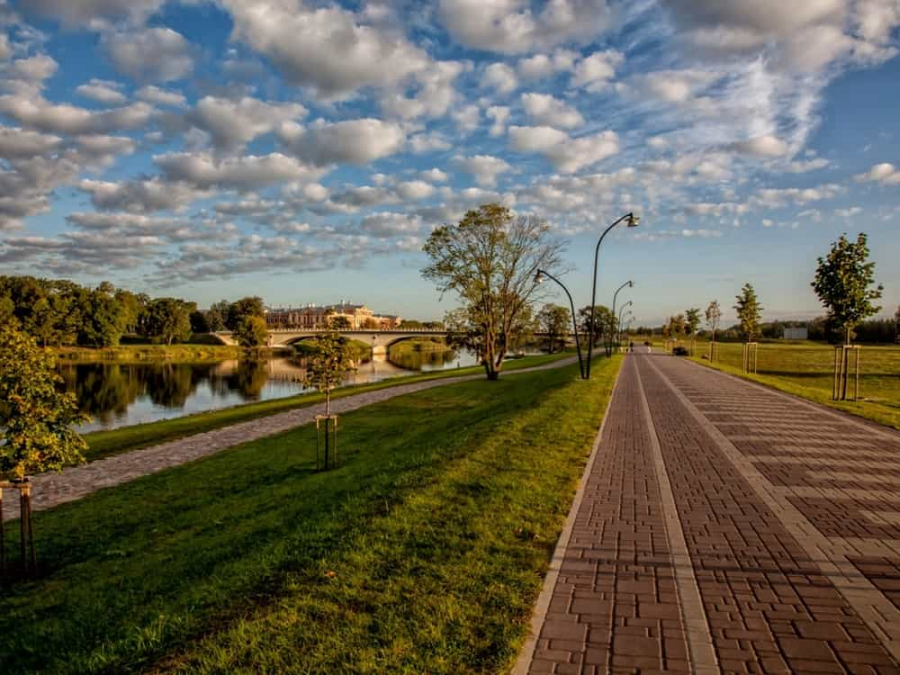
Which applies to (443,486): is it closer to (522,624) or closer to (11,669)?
(522,624)

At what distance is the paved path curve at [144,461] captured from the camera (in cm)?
1196

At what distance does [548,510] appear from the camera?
6523mm

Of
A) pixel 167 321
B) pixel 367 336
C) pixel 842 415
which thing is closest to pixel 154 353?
pixel 167 321

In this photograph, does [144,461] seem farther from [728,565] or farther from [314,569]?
[728,565]

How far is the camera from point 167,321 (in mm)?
85438

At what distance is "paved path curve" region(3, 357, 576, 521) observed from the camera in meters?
12.0

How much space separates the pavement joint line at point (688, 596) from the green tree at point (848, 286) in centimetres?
1531

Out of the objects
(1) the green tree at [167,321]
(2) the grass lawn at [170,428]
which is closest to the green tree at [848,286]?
(2) the grass lawn at [170,428]

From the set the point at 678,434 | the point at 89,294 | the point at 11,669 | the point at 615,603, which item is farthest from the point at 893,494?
the point at 89,294

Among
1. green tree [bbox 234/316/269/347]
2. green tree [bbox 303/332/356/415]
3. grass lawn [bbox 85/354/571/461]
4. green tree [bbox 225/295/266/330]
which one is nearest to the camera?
green tree [bbox 303/332/356/415]

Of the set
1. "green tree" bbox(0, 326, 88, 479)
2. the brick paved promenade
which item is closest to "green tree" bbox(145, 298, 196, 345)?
"green tree" bbox(0, 326, 88, 479)

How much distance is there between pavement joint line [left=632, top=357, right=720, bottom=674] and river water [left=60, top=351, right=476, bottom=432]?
14.0 meters

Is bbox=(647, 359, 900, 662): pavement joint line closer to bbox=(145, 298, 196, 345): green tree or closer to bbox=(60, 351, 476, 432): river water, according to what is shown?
bbox=(60, 351, 476, 432): river water

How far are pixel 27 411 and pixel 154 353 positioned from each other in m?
80.0
